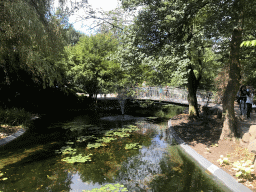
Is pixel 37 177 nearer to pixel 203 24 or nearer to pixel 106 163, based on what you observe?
pixel 106 163

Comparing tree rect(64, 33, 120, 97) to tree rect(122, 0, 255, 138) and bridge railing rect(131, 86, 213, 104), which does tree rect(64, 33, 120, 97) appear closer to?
bridge railing rect(131, 86, 213, 104)

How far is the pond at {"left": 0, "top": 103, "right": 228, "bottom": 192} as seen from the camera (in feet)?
15.9

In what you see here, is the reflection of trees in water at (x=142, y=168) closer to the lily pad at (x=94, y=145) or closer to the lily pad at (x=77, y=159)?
the lily pad at (x=77, y=159)

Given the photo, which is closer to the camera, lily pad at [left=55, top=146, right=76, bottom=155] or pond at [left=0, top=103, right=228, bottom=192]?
pond at [left=0, top=103, right=228, bottom=192]

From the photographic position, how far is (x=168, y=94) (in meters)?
17.5

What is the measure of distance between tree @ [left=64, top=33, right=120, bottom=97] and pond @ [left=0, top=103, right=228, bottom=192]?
1068 cm

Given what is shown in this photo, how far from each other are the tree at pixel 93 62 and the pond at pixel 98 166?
35.0ft

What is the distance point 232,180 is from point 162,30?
6967 millimetres

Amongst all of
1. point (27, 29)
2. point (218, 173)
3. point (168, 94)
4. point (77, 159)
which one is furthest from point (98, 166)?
point (168, 94)

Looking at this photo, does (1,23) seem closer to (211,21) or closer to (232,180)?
(211,21)

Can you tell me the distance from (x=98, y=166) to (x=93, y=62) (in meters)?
15.1

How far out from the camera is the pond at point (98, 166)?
15.9 feet

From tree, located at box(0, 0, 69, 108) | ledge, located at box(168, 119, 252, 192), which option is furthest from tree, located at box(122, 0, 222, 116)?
ledge, located at box(168, 119, 252, 192)

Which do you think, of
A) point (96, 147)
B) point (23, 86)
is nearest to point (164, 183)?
point (96, 147)
